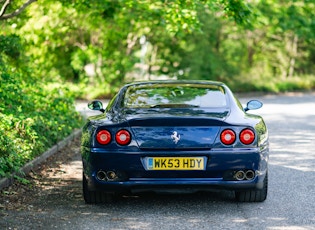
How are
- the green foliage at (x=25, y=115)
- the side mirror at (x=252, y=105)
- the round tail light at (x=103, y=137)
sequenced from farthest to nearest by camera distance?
the green foliage at (x=25, y=115) → the side mirror at (x=252, y=105) → the round tail light at (x=103, y=137)

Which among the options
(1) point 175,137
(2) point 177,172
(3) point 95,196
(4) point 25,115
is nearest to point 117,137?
(1) point 175,137

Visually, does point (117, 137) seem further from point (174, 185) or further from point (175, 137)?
point (174, 185)

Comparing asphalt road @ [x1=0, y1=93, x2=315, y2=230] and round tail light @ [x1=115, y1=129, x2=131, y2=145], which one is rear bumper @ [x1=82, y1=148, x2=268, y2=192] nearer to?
round tail light @ [x1=115, y1=129, x2=131, y2=145]

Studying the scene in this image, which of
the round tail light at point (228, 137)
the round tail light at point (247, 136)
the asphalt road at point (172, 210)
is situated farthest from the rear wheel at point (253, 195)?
the round tail light at point (228, 137)

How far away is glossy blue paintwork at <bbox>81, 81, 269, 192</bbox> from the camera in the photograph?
6035mm

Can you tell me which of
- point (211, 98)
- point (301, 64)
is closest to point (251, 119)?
point (211, 98)

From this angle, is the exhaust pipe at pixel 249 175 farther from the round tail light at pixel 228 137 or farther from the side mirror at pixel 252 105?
the side mirror at pixel 252 105

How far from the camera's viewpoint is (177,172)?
6031 millimetres

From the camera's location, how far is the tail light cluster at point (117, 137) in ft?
20.0

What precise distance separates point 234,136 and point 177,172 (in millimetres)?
650

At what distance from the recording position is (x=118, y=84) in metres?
26.7

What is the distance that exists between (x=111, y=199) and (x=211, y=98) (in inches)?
60.5

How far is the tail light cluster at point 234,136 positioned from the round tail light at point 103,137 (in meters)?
1.09

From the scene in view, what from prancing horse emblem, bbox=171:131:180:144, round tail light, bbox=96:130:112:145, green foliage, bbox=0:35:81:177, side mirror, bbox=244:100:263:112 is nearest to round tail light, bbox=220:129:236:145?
prancing horse emblem, bbox=171:131:180:144
